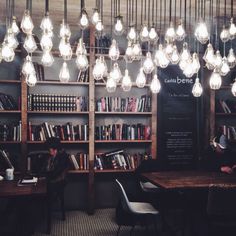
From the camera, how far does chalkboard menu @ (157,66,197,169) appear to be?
6.28 m

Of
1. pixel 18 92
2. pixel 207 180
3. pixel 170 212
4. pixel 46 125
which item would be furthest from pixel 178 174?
pixel 18 92

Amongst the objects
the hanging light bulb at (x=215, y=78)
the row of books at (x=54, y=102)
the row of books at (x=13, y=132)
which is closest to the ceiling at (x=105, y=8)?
the hanging light bulb at (x=215, y=78)

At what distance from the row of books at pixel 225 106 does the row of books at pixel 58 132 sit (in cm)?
245

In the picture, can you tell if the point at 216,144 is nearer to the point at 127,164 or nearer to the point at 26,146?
the point at 127,164

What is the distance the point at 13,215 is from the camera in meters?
5.23

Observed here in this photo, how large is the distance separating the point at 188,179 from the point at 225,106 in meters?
2.49

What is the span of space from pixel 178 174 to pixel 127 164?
53.9 inches

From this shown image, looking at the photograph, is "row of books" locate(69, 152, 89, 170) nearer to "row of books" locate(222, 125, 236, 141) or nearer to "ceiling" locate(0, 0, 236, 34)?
"ceiling" locate(0, 0, 236, 34)

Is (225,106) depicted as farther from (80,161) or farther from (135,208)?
(135,208)

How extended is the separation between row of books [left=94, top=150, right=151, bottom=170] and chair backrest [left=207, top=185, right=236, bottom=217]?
238 cm

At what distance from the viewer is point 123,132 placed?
5902 millimetres

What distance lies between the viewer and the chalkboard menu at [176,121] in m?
6.28

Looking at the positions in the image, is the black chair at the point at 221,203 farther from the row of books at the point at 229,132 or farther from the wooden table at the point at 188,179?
the row of books at the point at 229,132

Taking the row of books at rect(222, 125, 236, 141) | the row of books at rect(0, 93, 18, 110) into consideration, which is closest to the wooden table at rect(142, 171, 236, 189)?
the row of books at rect(222, 125, 236, 141)
